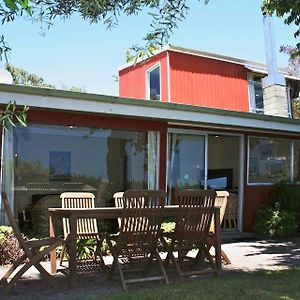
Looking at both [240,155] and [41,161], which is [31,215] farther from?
[240,155]

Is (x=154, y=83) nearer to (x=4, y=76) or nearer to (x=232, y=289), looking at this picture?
(x=4, y=76)

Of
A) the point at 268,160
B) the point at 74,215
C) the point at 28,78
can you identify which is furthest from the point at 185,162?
the point at 28,78

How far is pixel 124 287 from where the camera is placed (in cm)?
572

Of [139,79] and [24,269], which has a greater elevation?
[139,79]

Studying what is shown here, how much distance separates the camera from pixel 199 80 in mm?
16781

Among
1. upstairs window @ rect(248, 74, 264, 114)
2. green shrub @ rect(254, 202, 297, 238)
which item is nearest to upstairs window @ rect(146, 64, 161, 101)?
upstairs window @ rect(248, 74, 264, 114)

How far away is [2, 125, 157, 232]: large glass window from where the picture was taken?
8461 millimetres

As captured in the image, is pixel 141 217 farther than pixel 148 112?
No

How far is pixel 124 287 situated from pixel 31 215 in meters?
3.40

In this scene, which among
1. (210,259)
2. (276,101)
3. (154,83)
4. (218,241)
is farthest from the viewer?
(154,83)

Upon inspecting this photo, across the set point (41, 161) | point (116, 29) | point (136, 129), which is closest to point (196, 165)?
point (136, 129)

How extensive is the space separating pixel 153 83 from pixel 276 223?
26.8ft

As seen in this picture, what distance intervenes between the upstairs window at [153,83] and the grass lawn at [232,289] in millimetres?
11011

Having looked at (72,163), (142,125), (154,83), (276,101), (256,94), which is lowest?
(72,163)
